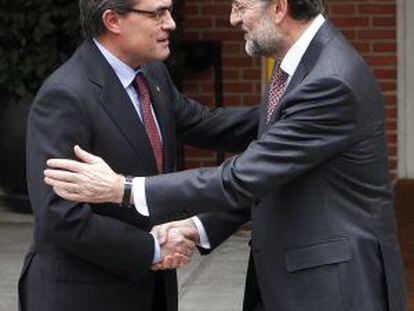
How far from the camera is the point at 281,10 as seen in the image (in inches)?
140

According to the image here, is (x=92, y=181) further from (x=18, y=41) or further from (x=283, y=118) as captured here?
(x=18, y=41)

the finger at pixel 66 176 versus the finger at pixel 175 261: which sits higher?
the finger at pixel 66 176

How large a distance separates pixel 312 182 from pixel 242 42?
5.65 m

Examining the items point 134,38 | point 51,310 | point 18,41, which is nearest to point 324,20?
point 134,38

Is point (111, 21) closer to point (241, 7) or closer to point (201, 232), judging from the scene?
point (241, 7)

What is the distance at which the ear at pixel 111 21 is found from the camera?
A: 384 cm

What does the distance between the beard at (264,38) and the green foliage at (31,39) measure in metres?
4.74

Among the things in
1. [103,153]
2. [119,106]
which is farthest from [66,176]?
[119,106]

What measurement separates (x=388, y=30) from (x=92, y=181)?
5.98 m

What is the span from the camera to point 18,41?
8398 millimetres

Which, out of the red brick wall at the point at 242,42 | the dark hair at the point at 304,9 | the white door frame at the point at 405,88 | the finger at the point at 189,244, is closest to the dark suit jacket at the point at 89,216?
the finger at the point at 189,244

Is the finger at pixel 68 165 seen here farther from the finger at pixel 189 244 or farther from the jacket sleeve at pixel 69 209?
the finger at pixel 189 244

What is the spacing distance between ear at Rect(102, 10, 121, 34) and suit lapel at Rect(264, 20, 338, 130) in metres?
0.63

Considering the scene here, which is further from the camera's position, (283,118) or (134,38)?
(134,38)
